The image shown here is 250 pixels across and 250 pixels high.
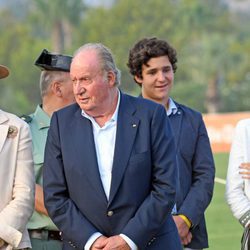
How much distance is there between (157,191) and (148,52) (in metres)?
1.53

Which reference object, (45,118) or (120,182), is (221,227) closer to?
(45,118)

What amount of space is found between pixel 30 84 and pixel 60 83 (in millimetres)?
54290

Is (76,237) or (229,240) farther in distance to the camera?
(229,240)

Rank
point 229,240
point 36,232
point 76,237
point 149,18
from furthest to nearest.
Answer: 1. point 149,18
2. point 229,240
3. point 36,232
4. point 76,237

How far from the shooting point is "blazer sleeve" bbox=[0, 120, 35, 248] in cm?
497

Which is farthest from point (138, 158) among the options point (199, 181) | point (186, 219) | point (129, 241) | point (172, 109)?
point (172, 109)

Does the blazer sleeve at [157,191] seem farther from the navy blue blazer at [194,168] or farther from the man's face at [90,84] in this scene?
the navy blue blazer at [194,168]

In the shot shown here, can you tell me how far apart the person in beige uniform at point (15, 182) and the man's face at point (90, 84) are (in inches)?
17.6

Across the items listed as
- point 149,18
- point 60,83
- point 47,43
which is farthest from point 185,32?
point 60,83

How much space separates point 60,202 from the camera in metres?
4.90

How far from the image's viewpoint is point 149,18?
6162 centimetres

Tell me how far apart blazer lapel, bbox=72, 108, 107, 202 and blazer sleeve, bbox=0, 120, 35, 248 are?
13.1 inches

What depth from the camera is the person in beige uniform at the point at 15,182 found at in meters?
4.99

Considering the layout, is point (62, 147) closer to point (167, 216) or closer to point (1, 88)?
point (167, 216)
